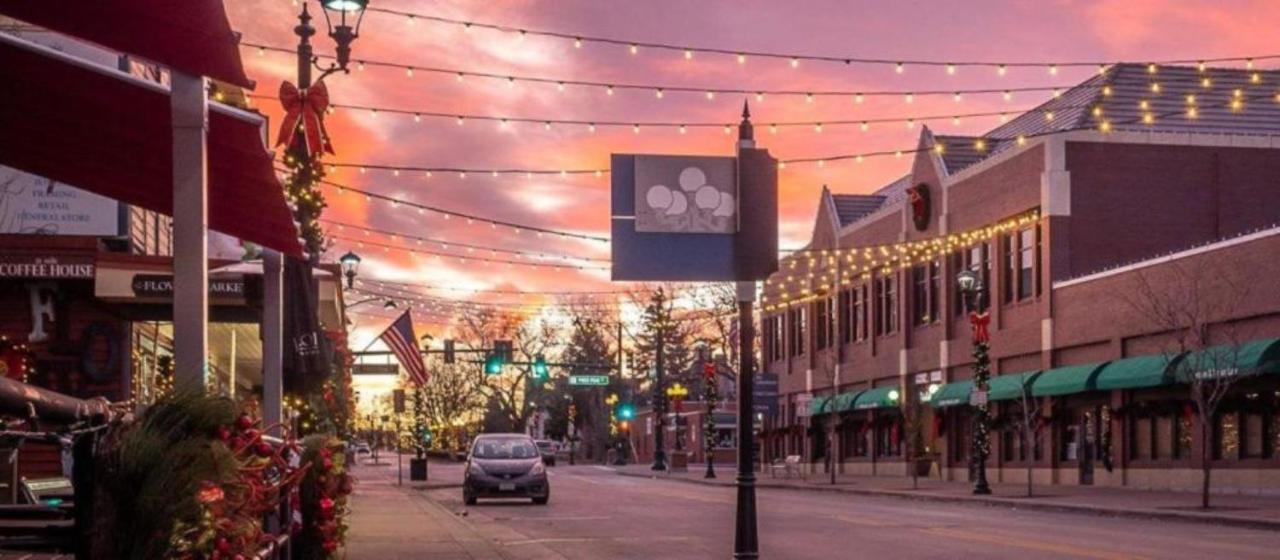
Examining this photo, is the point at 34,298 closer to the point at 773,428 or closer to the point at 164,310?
the point at 164,310

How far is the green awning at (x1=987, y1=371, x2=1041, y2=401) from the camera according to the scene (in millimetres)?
48109

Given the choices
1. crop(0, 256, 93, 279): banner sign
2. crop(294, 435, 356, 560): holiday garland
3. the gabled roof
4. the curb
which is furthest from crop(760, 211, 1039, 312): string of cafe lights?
crop(294, 435, 356, 560): holiday garland

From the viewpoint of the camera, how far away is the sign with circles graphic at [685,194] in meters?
11.1

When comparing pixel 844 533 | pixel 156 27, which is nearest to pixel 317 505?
pixel 156 27

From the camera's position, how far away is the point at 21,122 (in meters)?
8.99

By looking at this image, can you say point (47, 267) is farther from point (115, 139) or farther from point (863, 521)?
point (863, 521)

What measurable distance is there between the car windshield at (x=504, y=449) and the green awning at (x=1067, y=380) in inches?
628

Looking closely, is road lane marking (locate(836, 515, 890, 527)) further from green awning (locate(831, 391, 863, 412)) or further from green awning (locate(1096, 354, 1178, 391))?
green awning (locate(831, 391, 863, 412))

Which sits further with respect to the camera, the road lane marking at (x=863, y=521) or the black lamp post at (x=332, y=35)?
the road lane marking at (x=863, y=521)

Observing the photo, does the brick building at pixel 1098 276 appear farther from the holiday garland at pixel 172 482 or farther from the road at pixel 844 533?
the holiday garland at pixel 172 482

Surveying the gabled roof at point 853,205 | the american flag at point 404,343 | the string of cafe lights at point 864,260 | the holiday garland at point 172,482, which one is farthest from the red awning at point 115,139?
the gabled roof at point 853,205

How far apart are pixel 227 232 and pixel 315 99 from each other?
8371 millimetres

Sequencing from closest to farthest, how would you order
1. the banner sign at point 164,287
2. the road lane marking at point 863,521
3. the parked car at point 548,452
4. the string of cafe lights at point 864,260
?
the banner sign at point 164,287 < the road lane marking at point 863,521 < the string of cafe lights at point 864,260 < the parked car at point 548,452

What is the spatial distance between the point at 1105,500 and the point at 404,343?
15787mm
